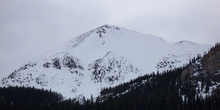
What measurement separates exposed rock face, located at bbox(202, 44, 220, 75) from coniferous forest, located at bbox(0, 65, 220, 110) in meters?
11.6

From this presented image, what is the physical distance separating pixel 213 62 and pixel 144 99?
127 ft

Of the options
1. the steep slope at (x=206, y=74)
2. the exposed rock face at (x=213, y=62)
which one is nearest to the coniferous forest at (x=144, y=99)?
the steep slope at (x=206, y=74)

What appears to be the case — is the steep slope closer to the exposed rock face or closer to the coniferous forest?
the exposed rock face

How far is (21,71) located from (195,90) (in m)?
139

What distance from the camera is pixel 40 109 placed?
101750mm

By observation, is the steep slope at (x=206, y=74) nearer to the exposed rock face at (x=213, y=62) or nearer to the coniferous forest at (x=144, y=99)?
the exposed rock face at (x=213, y=62)

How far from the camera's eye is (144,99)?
105000 mm

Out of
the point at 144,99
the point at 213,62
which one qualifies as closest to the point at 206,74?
the point at 213,62

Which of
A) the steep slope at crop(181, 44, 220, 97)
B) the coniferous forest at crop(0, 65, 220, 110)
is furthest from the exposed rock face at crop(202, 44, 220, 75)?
the coniferous forest at crop(0, 65, 220, 110)

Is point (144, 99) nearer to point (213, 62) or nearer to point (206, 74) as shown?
point (206, 74)

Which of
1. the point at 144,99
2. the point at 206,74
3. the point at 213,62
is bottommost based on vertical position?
the point at 144,99

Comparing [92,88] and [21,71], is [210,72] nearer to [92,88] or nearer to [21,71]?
[92,88]

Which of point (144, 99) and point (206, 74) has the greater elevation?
point (206, 74)

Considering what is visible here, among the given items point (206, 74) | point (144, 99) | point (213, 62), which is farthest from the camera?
point (206, 74)
